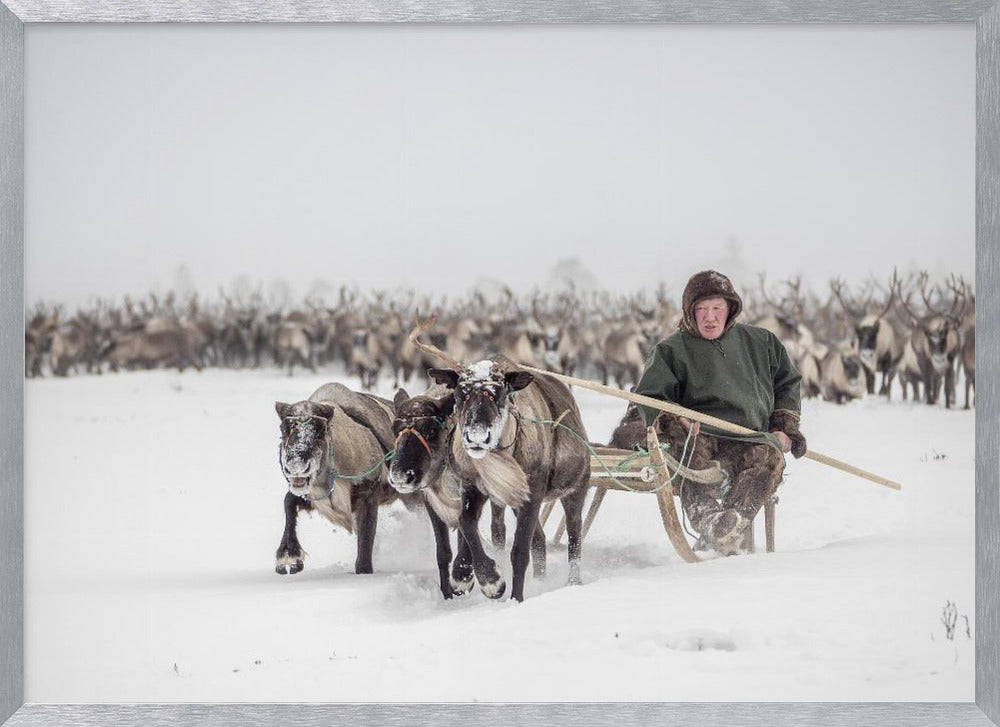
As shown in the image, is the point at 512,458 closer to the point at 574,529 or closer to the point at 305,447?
the point at 574,529

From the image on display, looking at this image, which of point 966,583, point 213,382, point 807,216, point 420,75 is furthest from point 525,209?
point 966,583

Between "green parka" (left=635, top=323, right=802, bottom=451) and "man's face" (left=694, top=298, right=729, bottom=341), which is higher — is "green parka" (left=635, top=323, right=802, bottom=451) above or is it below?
below

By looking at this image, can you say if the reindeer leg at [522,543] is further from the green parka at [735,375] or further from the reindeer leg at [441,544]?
the green parka at [735,375]

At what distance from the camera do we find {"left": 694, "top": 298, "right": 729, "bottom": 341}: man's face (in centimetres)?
378

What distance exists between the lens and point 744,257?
3732mm

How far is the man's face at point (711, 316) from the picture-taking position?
12.4 feet

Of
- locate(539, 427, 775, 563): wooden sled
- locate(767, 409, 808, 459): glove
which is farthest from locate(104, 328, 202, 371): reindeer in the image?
locate(767, 409, 808, 459): glove

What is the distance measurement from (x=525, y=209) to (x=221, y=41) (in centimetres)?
111

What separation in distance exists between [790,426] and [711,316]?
1.46 feet

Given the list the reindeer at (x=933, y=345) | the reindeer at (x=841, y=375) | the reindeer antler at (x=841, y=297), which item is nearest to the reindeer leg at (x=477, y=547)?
the reindeer at (x=841, y=375)

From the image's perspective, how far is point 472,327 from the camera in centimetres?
383

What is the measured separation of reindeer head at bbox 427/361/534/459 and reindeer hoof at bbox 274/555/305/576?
2.39ft

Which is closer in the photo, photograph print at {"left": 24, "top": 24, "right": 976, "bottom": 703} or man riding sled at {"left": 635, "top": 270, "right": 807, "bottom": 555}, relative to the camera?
photograph print at {"left": 24, "top": 24, "right": 976, "bottom": 703}

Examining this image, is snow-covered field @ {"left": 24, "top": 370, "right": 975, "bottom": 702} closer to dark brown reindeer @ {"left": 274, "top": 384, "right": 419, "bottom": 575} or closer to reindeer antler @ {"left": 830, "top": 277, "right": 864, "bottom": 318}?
dark brown reindeer @ {"left": 274, "top": 384, "right": 419, "bottom": 575}
